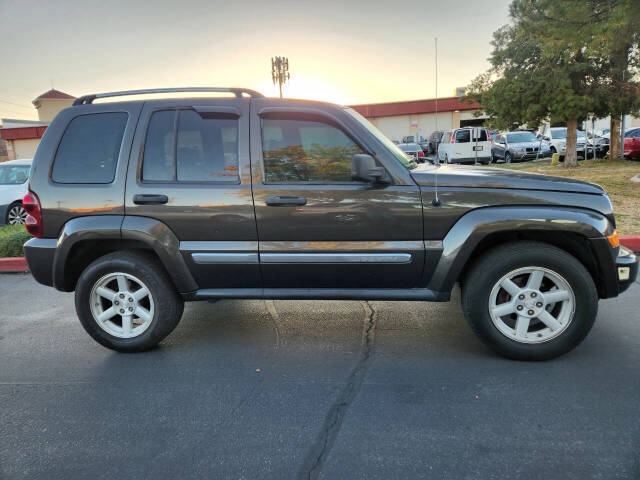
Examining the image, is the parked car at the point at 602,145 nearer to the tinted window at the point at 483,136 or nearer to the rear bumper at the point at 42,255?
the tinted window at the point at 483,136

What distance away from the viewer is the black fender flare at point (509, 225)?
10.8 feet

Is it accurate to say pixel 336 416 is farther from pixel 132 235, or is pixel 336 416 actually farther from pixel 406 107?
pixel 406 107

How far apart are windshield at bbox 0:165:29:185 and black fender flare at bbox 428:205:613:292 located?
9.76 metres

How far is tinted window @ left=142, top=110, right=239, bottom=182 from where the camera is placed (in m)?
3.64

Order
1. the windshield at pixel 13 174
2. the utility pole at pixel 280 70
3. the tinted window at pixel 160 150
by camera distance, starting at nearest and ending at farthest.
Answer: the tinted window at pixel 160 150, the windshield at pixel 13 174, the utility pole at pixel 280 70

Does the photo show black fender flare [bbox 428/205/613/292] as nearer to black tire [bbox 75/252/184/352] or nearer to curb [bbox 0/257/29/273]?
black tire [bbox 75/252/184/352]

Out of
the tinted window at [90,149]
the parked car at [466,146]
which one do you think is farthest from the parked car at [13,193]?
the parked car at [466,146]

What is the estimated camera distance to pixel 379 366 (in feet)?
11.4

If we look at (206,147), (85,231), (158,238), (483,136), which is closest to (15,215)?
(85,231)

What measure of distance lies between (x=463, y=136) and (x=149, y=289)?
21.7 meters

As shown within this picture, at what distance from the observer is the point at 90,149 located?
379 cm

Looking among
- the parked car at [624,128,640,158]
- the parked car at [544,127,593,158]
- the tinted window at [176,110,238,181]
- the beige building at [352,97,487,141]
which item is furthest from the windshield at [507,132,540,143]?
the tinted window at [176,110,238,181]

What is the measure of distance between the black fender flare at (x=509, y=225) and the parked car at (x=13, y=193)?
9405 mm

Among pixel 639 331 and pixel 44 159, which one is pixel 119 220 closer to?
pixel 44 159
